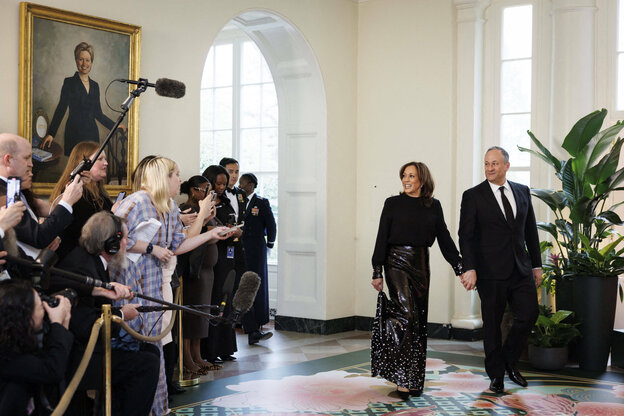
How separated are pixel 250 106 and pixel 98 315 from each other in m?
6.45

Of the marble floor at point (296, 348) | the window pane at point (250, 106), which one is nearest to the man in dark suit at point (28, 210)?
the marble floor at point (296, 348)

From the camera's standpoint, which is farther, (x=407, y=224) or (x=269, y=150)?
(x=269, y=150)

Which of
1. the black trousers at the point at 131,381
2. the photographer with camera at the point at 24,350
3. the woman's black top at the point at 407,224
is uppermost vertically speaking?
the woman's black top at the point at 407,224

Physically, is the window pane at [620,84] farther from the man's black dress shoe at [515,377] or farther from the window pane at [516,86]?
the man's black dress shoe at [515,377]

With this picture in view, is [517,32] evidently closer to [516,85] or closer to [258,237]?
[516,85]

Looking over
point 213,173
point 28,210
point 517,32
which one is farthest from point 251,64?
point 28,210

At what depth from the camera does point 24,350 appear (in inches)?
118

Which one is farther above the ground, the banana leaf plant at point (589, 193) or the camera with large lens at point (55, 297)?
→ the banana leaf plant at point (589, 193)

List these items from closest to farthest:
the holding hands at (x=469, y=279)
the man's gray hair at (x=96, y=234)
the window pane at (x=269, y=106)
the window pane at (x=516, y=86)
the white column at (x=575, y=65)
A: the man's gray hair at (x=96, y=234) < the holding hands at (x=469, y=279) < the white column at (x=575, y=65) < the window pane at (x=516, y=86) < the window pane at (x=269, y=106)

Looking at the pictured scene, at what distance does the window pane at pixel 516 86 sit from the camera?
7.78 m

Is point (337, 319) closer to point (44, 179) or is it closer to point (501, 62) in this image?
point (501, 62)

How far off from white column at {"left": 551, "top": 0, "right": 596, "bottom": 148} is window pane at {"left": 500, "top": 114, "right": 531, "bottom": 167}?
0.43m

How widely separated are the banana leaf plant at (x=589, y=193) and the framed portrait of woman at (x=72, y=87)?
3404mm

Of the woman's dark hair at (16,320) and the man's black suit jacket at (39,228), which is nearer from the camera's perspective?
the woman's dark hair at (16,320)
